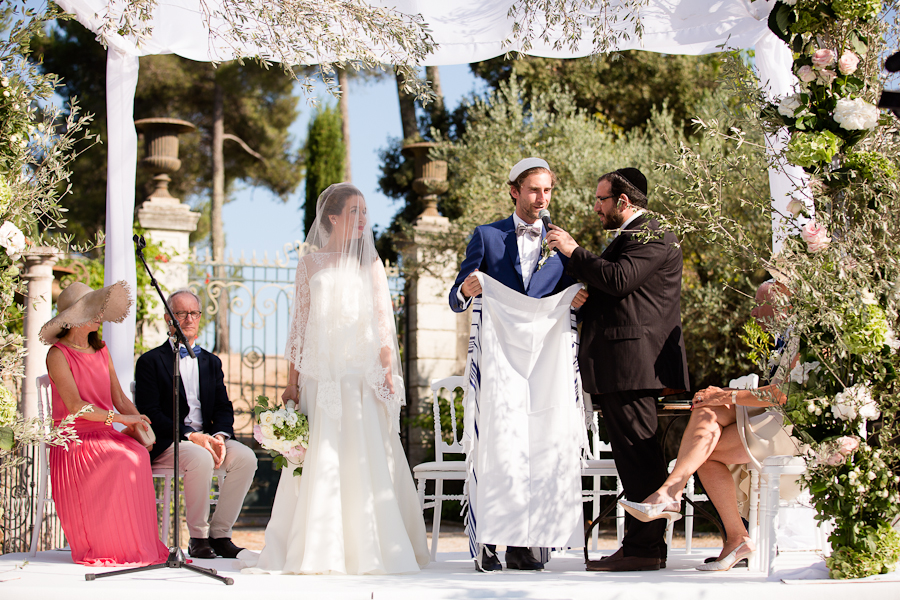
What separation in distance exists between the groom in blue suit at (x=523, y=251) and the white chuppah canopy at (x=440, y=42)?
116 centimetres

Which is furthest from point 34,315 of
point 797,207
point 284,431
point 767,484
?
point 797,207

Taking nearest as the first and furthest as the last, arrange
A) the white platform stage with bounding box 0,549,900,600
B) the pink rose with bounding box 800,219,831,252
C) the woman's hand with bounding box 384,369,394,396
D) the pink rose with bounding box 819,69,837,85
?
1. the white platform stage with bounding box 0,549,900,600
2. the pink rose with bounding box 800,219,831,252
3. the pink rose with bounding box 819,69,837,85
4. the woman's hand with bounding box 384,369,394,396

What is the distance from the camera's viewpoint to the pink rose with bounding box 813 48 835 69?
→ 3.55 meters

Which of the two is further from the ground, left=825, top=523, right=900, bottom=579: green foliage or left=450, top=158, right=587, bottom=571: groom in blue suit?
left=450, top=158, right=587, bottom=571: groom in blue suit

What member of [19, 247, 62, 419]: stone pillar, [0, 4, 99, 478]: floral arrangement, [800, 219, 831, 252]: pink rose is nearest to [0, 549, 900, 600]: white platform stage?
[0, 4, 99, 478]: floral arrangement

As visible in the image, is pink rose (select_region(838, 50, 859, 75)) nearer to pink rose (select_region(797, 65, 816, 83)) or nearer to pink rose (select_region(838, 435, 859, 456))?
pink rose (select_region(797, 65, 816, 83))

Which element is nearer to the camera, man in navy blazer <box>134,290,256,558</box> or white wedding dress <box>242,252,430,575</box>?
white wedding dress <box>242,252,430,575</box>

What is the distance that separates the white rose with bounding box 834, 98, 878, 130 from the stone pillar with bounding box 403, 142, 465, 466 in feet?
20.6

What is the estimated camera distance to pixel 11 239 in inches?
148

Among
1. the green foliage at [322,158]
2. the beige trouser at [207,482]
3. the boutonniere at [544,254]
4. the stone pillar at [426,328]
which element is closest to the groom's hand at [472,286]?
the boutonniere at [544,254]

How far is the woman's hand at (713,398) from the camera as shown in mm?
4074

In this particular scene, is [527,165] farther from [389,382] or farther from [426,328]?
[426,328]

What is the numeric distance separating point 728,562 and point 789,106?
2.24 meters

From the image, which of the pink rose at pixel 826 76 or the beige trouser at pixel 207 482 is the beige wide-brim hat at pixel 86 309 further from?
the pink rose at pixel 826 76
